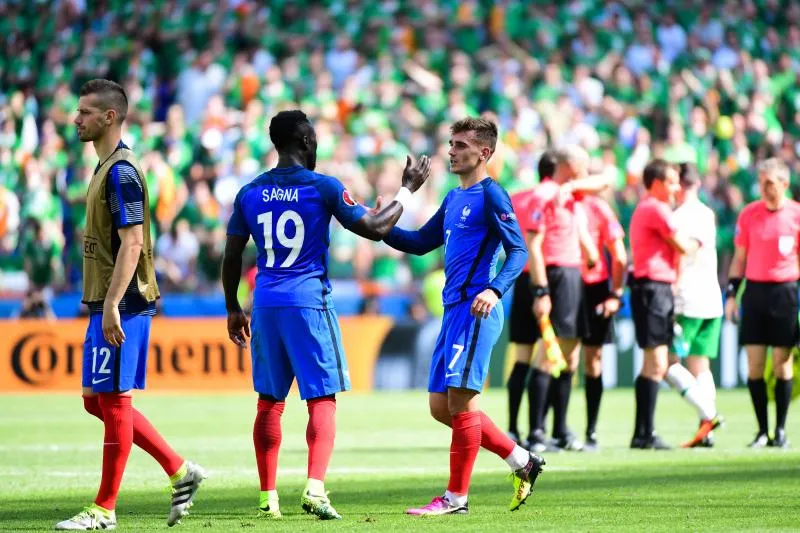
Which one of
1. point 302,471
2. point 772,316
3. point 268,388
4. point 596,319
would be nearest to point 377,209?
point 268,388

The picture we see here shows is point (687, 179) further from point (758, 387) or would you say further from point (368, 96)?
point (368, 96)

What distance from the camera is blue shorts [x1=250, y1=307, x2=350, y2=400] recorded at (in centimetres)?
766

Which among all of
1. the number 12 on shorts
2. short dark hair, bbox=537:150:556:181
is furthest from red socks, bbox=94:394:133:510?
short dark hair, bbox=537:150:556:181

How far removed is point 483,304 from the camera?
7.71 m

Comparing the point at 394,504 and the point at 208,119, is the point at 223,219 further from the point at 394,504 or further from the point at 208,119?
the point at 394,504

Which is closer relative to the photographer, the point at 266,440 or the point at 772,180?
the point at 266,440

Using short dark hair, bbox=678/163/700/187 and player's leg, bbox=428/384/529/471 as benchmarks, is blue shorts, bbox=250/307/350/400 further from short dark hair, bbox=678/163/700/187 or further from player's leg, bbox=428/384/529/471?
short dark hair, bbox=678/163/700/187

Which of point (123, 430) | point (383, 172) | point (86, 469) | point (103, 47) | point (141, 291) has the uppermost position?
point (103, 47)

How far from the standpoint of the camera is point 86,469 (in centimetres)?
1084

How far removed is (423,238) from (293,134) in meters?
1.01

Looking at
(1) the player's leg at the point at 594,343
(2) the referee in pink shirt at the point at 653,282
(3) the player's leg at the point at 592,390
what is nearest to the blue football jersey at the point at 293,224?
(1) the player's leg at the point at 594,343

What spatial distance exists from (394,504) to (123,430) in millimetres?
1820

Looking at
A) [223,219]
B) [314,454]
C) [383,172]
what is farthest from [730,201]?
[314,454]

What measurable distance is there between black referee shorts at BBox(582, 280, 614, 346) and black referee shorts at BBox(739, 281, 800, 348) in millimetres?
1194
